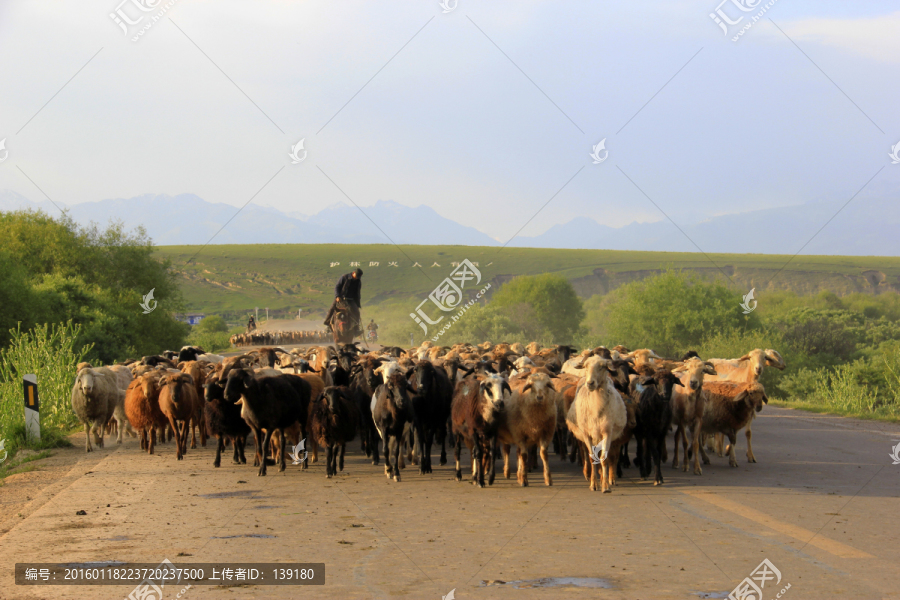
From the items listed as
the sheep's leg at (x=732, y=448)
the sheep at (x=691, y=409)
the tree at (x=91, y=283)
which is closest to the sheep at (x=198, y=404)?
the sheep at (x=691, y=409)

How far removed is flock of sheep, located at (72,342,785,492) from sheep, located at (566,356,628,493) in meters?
0.01

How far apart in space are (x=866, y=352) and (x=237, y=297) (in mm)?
78335

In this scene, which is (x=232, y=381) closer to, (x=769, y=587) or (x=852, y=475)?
(x=769, y=587)

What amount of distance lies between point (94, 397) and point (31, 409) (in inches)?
62.7

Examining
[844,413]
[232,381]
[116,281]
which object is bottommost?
[844,413]

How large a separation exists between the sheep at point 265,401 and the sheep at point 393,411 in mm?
1453

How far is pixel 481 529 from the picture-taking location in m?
8.05

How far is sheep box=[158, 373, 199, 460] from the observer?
12249 millimetres

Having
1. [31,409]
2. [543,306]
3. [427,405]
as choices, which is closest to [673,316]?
[543,306]

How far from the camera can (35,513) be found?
8.80 meters

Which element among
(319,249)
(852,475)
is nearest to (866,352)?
(852,475)

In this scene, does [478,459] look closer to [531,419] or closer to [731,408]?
[531,419]

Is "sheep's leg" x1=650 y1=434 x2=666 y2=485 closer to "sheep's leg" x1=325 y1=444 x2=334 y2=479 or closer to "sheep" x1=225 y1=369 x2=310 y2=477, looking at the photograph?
"sheep's leg" x1=325 y1=444 x2=334 y2=479

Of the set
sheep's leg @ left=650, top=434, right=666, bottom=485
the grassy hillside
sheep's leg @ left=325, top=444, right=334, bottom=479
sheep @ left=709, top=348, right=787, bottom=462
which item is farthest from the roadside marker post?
the grassy hillside
